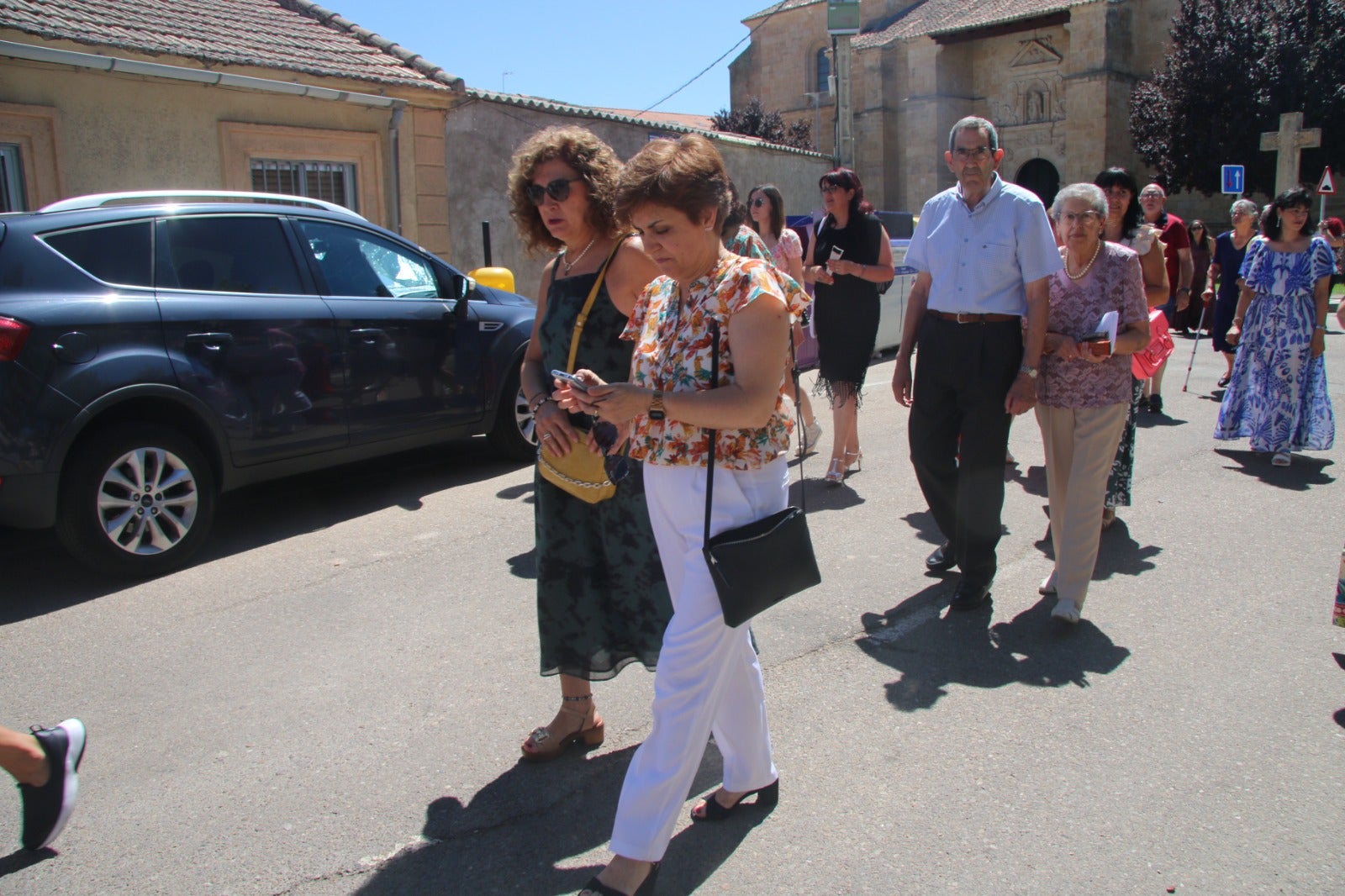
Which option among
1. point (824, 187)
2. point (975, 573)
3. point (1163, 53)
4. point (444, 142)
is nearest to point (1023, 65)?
point (1163, 53)

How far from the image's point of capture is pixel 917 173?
39.1 m

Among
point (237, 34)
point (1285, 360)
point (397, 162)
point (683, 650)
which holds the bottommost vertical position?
point (683, 650)

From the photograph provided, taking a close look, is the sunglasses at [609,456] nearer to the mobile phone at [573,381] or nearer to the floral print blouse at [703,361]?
the floral print blouse at [703,361]

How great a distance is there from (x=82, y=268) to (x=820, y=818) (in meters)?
4.25

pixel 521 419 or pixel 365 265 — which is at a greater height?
pixel 365 265

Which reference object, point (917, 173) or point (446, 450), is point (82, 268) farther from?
point (917, 173)

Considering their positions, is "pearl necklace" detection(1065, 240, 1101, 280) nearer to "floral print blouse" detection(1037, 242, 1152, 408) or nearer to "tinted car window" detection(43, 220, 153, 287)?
"floral print blouse" detection(1037, 242, 1152, 408)

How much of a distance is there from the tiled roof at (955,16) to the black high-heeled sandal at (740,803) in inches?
1439

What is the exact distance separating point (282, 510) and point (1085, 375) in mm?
4586

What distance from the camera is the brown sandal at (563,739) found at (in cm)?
325

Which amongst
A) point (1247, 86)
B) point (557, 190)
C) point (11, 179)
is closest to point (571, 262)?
point (557, 190)

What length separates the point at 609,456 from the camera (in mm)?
2957

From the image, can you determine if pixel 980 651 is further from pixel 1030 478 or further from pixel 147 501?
pixel 147 501

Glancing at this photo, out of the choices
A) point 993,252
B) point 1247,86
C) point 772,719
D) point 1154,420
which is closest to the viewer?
point 772,719
